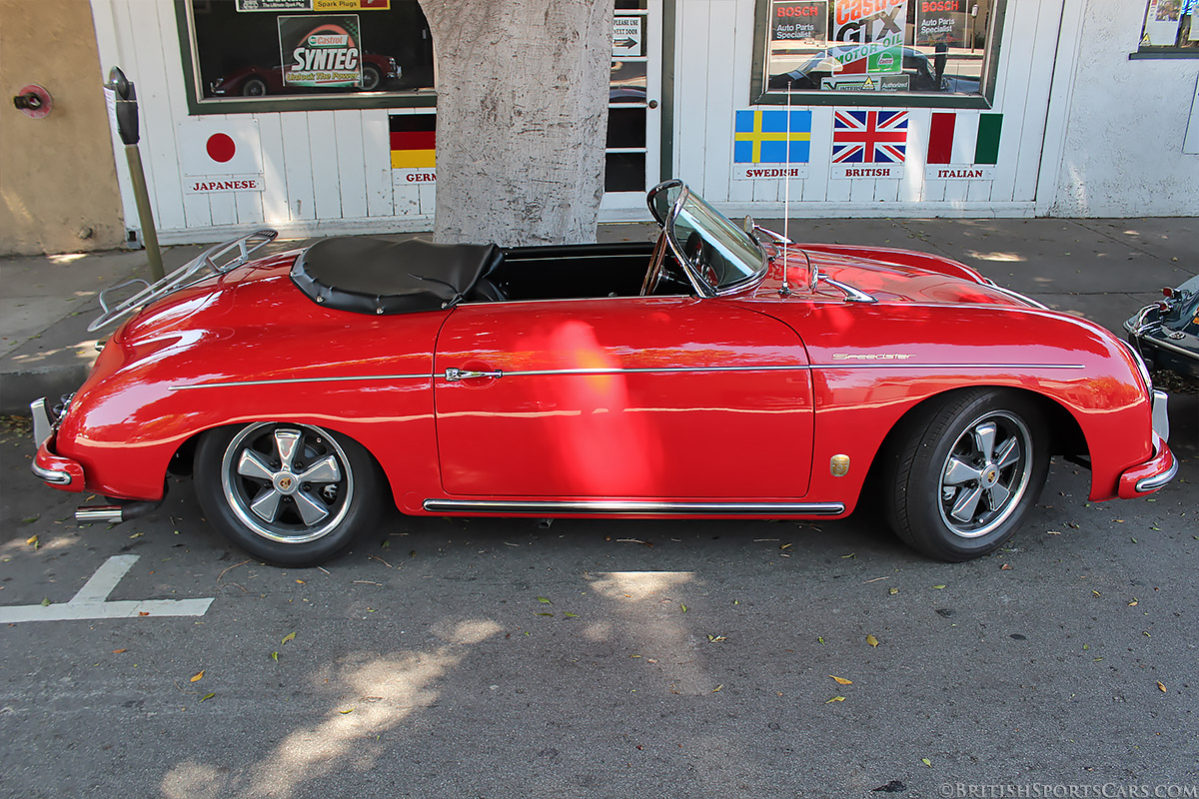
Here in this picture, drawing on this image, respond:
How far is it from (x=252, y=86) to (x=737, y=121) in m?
4.47

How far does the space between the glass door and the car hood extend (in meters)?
4.48

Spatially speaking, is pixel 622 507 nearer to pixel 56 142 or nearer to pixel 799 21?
pixel 799 21

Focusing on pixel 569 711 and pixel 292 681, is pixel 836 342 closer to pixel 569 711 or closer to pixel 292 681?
pixel 569 711

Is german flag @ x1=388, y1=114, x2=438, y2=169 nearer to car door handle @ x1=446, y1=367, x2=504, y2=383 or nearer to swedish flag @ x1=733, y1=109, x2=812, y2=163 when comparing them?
swedish flag @ x1=733, y1=109, x2=812, y2=163

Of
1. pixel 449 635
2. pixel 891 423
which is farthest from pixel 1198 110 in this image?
pixel 449 635

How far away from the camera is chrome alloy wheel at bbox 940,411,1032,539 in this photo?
365cm

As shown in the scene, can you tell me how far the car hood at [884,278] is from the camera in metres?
3.82

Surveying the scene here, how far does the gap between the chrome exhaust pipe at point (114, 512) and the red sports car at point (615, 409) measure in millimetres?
15

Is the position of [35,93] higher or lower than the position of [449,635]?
higher

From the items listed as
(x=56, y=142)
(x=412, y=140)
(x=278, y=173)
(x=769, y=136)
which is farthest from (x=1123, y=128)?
(x=56, y=142)

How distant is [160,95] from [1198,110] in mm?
9678

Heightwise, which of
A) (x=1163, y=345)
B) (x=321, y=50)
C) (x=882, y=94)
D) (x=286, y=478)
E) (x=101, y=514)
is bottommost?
(x=101, y=514)

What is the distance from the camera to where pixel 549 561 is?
387 centimetres

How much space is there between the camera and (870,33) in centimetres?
895
